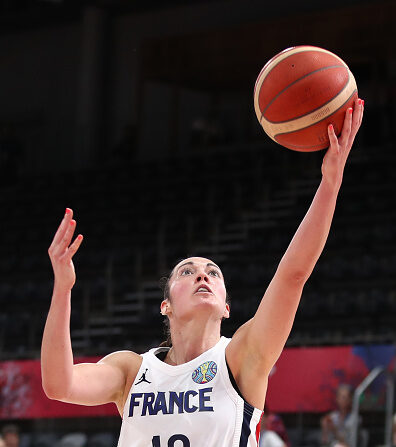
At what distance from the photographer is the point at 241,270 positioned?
11.4m

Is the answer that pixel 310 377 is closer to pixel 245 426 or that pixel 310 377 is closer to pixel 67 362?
pixel 245 426

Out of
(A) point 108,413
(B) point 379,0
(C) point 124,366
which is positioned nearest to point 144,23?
(B) point 379,0

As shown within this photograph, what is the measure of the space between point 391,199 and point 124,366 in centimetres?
918

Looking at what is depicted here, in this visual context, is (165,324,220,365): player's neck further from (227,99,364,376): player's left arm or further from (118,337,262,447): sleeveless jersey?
(227,99,364,376): player's left arm

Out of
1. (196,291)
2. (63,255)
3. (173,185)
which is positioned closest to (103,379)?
(196,291)

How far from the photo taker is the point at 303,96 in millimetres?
3047

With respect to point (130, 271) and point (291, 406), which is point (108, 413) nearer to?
point (291, 406)

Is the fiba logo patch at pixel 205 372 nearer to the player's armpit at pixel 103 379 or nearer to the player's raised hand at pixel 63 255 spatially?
the player's armpit at pixel 103 379

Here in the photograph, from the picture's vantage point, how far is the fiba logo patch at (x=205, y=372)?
9.30 feet

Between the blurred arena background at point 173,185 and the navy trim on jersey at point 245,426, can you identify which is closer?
the navy trim on jersey at point 245,426

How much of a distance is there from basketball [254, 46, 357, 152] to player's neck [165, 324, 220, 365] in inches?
26.5

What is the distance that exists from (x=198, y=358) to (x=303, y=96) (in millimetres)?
910

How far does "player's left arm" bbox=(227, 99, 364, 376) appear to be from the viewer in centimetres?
259

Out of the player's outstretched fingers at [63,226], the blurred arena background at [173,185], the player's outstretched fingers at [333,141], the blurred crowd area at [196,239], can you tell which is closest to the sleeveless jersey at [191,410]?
the player's outstretched fingers at [63,226]
